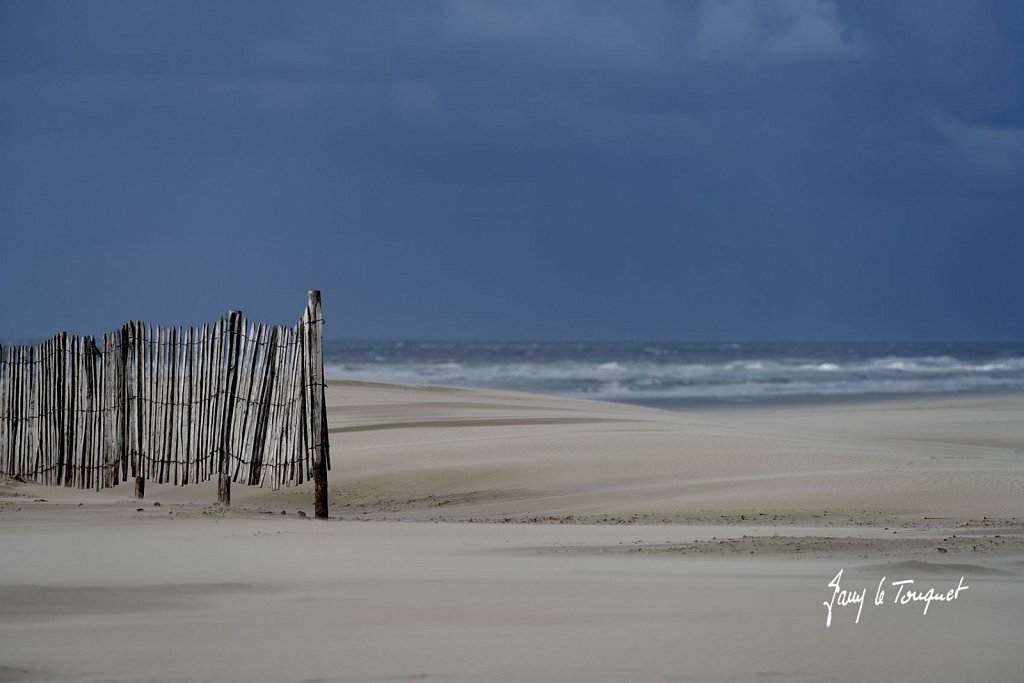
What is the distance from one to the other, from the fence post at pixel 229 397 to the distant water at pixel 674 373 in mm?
19313

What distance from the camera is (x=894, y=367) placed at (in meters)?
45.5

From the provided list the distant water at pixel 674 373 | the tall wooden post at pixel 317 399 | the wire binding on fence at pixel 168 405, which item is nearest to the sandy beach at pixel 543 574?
the tall wooden post at pixel 317 399

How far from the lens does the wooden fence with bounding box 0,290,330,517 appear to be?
26.7ft

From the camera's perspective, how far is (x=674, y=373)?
4238cm

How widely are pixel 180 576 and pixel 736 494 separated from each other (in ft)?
16.7

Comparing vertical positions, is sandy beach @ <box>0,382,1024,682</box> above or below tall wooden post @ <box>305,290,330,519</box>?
below

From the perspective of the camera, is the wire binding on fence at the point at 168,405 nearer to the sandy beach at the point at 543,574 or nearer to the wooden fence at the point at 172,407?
the wooden fence at the point at 172,407

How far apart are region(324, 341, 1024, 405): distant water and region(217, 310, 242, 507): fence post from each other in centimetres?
1931

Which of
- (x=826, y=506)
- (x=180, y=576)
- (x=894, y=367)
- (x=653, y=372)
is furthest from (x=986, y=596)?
(x=894, y=367)
